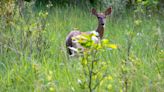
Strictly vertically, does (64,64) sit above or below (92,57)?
below

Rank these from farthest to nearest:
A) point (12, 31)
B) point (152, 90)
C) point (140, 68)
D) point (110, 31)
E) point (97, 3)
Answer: point (97, 3) → point (110, 31) → point (12, 31) → point (140, 68) → point (152, 90)

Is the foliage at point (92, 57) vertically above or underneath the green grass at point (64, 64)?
above

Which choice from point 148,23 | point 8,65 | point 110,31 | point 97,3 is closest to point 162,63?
point 8,65

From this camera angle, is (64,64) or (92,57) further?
(64,64)

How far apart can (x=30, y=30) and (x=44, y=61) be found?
0.68 m

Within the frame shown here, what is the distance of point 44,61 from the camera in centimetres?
568

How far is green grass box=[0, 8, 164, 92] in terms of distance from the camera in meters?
4.46

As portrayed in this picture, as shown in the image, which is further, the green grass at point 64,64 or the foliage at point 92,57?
the green grass at point 64,64

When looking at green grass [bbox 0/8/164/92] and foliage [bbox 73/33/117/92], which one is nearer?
foliage [bbox 73/33/117/92]

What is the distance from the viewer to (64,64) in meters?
5.48

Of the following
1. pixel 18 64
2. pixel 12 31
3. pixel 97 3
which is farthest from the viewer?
pixel 97 3

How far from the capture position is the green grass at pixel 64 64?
446 centimetres

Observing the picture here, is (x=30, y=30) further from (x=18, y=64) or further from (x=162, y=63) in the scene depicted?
(x=162, y=63)

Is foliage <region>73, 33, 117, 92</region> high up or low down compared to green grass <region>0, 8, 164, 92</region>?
up
